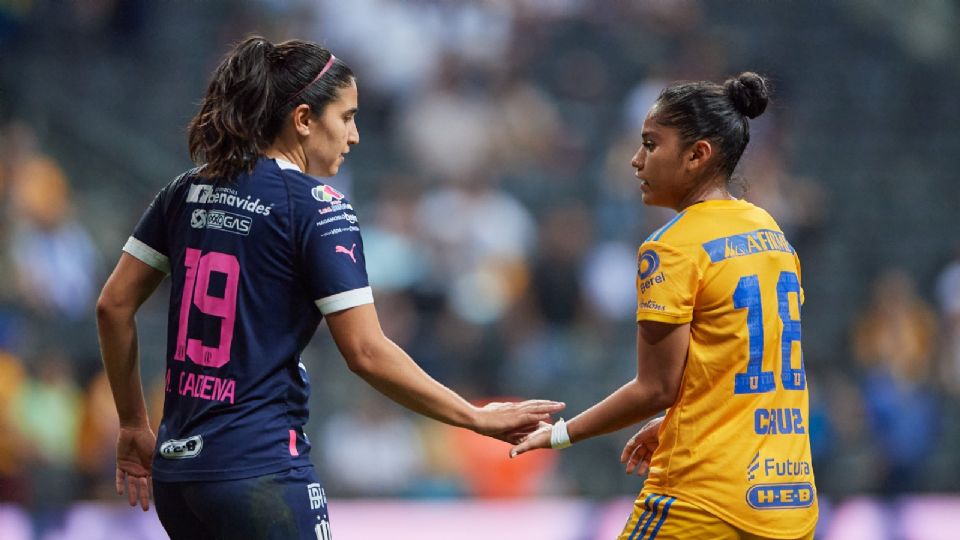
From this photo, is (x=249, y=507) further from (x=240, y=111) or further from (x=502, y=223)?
(x=502, y=223)

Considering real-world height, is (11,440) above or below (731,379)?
above

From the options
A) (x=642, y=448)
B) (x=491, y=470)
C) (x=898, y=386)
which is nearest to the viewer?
(x=642, y=448)

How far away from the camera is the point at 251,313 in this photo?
10.8 feet

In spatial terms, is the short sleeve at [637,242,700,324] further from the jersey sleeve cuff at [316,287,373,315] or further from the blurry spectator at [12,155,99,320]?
the blurry spectator at [12,155,99,320]

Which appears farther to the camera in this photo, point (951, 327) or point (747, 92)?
point (951, 327)

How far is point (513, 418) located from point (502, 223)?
7.36 m

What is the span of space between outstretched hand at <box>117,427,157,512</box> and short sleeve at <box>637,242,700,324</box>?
1.47 m

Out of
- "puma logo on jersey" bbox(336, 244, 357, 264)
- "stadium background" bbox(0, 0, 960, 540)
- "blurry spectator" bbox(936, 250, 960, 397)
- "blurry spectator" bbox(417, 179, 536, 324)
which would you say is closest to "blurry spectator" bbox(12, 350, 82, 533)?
"stadium background" bbox(0, 0, 960, 540)

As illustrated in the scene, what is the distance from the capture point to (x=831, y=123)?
13.5 meters

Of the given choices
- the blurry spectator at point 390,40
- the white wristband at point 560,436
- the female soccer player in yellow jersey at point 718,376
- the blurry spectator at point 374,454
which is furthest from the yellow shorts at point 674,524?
the blurry spectator at point 390,40

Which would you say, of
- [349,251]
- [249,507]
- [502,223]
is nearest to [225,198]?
[349,251]

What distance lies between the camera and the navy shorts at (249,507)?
3201 mm

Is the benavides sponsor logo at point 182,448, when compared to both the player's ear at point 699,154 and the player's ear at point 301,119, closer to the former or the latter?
the player's ear at point 301,119

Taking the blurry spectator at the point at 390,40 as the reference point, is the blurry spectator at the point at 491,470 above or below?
below
